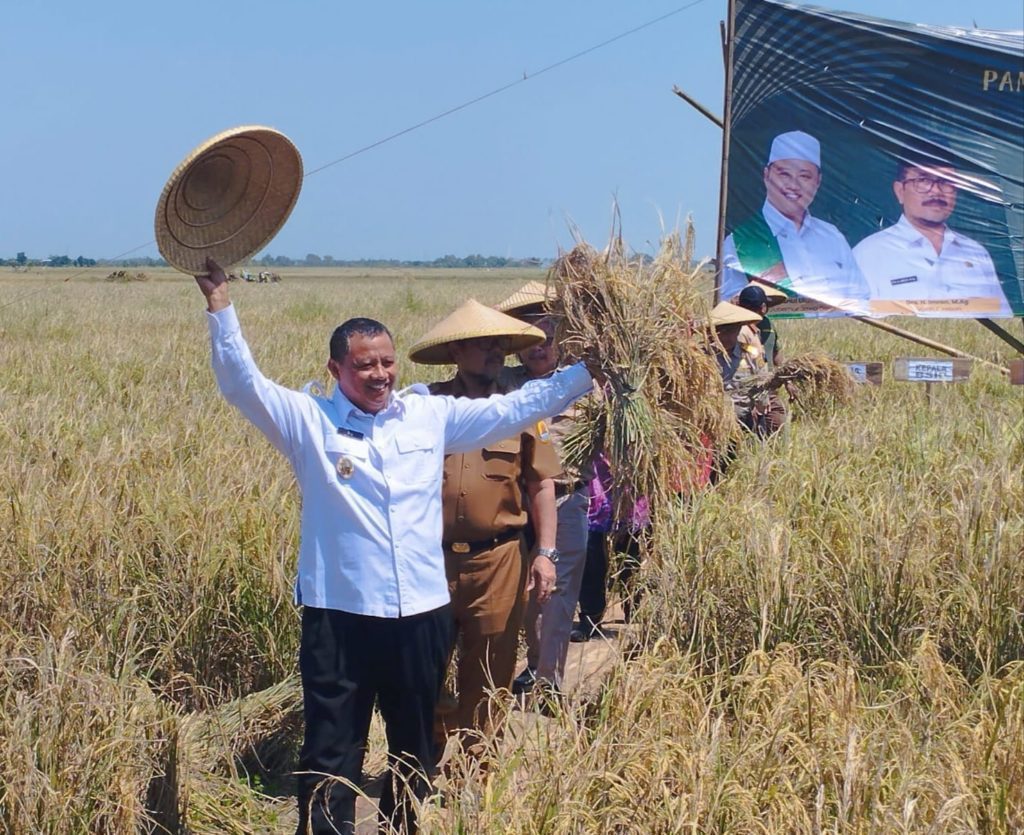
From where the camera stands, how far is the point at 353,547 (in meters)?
3.08

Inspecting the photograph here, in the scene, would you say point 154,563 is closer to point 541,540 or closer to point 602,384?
point 541,540

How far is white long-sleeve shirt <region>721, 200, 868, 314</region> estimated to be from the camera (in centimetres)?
895

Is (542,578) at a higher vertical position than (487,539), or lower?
lower

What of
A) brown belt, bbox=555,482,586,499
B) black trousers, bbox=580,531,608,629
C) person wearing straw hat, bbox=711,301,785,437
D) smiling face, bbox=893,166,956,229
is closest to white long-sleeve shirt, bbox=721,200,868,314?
smiling face, bbox=893,166,956,229

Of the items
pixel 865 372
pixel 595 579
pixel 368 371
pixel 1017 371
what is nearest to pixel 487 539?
pixel 368 371

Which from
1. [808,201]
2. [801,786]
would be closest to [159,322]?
[808,201]

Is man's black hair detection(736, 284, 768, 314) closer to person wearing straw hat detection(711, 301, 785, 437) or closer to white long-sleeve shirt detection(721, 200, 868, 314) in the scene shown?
person wearing straw hat detection(711, 301, 785, 437)

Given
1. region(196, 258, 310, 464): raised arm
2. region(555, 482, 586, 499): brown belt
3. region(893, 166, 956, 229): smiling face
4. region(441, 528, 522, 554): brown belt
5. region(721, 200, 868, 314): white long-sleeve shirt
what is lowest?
region(441, 528, 522, 554): brown belt

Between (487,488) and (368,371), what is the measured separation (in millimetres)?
711

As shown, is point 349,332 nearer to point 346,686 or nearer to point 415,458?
point 415,458

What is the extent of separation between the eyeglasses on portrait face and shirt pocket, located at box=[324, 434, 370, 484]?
6935 mm

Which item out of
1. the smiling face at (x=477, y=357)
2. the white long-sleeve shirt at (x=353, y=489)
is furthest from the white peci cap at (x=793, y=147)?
the white long-sleeve shirt at (x=353, y=489)

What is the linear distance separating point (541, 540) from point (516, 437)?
1.17 ft

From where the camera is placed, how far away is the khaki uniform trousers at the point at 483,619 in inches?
143
